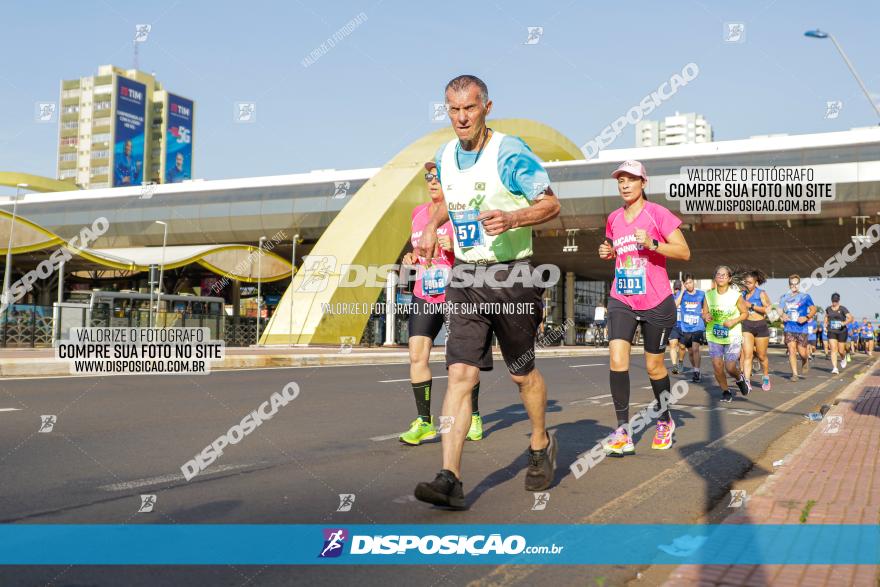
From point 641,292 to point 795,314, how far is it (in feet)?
36.5

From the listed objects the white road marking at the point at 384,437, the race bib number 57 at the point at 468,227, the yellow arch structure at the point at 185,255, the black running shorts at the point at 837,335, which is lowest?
the white road marking at the point at 384,437

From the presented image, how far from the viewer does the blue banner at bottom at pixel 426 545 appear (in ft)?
9.53

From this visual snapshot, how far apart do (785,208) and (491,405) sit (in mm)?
28905

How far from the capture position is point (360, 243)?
35406 mm

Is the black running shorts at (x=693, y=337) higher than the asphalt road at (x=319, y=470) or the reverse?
higher

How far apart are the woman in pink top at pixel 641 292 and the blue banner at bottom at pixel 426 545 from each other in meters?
2.51

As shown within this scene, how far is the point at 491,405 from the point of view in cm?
923

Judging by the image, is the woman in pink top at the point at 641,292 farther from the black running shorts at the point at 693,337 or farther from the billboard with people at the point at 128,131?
the billboard with people at the point at 128,131

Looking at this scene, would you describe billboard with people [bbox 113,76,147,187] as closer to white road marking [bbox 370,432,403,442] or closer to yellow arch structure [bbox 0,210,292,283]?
yellow arch structure [bbox 0,210,292,283]

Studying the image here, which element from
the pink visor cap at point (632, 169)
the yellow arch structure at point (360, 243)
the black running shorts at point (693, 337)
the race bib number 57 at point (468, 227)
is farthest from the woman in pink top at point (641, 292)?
the yellow arch structure at point (360, 243)

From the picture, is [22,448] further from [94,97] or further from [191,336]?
[94,97]

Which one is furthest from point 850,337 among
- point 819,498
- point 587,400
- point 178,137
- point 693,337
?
point 178,137

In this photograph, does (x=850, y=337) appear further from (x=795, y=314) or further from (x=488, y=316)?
(x=488, y=316)

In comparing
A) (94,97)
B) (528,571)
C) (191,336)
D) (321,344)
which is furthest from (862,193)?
(94,97)
